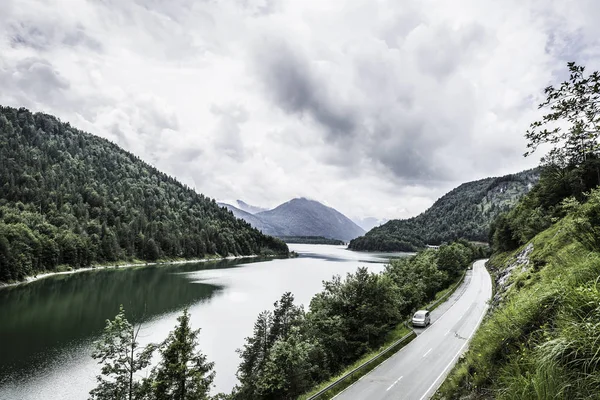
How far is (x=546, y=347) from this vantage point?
15.9ft

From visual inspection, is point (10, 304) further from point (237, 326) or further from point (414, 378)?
point (414, 378)

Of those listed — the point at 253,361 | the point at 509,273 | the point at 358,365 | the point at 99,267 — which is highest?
the point at 99,267

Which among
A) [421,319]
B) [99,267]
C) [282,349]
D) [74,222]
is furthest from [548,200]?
[74,222]

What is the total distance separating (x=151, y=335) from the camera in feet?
137

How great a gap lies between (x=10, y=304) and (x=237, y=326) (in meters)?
42.2

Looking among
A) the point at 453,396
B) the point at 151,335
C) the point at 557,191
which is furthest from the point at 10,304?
the point at 557,191

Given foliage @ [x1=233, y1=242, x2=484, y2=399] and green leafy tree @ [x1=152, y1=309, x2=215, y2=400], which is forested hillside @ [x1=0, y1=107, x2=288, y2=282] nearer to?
foliage @ [x1=233, y1=242, x2=484, y2=399]

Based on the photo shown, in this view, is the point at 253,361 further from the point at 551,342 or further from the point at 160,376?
the point at 551,342

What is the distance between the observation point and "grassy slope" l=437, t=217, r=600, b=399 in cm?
439

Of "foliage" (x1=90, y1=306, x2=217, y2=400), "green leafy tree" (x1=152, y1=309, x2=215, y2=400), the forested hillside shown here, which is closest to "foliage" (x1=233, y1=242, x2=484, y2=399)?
"green leafy tree" (x1=152, y1=309, x2=215, y2=400)

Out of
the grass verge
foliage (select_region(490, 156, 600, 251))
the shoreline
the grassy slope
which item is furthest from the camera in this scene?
the shoreline

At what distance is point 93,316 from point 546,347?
205 ft

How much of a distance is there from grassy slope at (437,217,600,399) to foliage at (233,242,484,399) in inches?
733

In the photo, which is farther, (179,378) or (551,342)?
(179,378)
